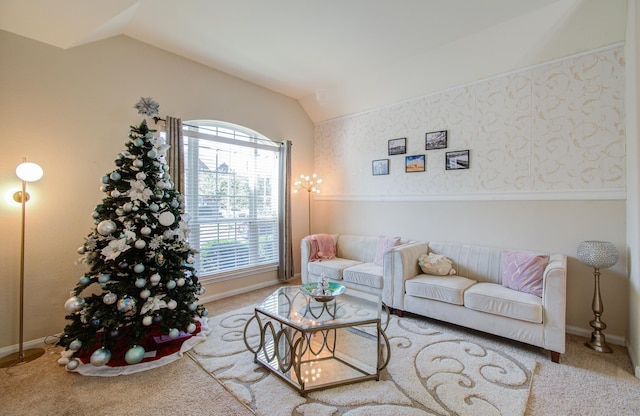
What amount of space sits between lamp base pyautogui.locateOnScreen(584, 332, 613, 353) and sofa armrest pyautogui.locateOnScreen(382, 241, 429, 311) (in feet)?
5.51

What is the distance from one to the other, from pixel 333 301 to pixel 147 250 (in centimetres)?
177

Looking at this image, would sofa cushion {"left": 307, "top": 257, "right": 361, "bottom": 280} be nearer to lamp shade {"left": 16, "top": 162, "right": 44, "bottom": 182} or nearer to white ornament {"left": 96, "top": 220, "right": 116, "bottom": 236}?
white ornament {"left": 96, "top": 220, "right": 116, "bottom": 236}

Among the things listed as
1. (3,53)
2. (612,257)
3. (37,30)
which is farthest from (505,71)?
(3,53)

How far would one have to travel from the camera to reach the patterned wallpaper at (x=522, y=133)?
115 inches

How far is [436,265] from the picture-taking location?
356cm

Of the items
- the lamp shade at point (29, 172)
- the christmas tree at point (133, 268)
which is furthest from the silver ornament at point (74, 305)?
the lamp shade at point (29, 172)

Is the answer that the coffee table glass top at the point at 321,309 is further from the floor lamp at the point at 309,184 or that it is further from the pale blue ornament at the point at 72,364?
the floor lamp at the point at 309,184

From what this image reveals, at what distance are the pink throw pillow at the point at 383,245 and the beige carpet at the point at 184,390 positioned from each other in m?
1.84

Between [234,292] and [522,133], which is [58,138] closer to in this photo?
[234,292]

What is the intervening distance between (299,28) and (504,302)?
3.45m

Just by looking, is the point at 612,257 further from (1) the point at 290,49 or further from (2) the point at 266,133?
(2) the point at 266,133

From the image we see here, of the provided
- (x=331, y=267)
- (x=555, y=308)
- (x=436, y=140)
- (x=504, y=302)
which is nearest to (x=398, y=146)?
(x=436, y=140)

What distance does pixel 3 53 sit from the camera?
103 inches

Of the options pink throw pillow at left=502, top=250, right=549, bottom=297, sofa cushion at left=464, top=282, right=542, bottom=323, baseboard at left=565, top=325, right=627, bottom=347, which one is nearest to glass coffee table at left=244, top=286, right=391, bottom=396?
sofa cushion at left=464, top=282, right=542, bottom=323
